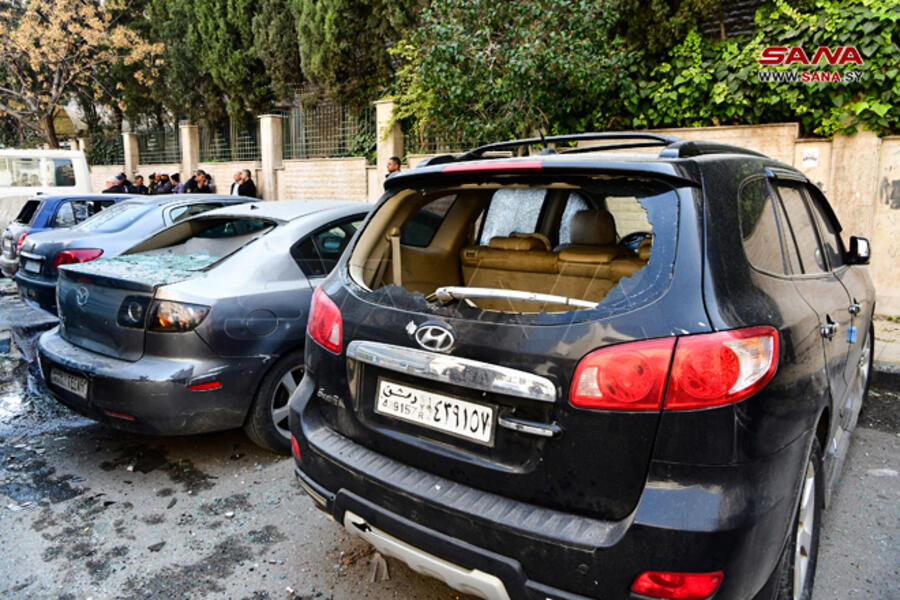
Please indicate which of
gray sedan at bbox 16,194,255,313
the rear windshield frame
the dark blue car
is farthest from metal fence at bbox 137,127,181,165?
the rear windshield frame

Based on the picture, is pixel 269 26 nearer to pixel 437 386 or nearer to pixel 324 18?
pixel 324 18

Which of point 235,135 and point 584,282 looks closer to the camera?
point 584,282

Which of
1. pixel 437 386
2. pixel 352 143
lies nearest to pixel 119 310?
pixel 437 386

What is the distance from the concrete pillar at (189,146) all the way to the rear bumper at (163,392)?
18.3 m

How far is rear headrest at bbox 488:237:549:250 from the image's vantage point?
2.94 meters

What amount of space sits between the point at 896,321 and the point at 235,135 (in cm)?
1749

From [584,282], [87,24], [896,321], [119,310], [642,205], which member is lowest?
[896,321]

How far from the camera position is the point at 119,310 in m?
3.58

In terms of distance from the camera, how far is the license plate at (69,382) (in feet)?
11.7

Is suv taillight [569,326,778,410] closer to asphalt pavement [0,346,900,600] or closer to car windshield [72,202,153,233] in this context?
asphalt pavement [0,346,900,600]

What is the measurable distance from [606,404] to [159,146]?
2382 cm

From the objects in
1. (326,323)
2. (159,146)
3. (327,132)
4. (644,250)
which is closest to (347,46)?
(327,132)

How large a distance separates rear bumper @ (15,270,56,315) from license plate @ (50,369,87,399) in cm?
316

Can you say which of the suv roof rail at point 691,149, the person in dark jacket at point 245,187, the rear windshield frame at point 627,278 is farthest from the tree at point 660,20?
the person in dark jacket at point 245,187
